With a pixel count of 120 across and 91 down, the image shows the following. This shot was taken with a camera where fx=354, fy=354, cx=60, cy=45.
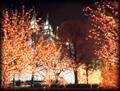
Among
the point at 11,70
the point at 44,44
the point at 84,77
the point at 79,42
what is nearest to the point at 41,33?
the point at 44,44

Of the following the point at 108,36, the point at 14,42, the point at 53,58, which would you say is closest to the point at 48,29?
the point at 53,58

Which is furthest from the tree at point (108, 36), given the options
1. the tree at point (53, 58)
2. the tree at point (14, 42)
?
the tree at point (53, 58)

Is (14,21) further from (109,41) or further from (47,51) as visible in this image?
(47,51)

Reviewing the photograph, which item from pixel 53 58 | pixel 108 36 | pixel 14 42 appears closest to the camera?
pixel 108 36

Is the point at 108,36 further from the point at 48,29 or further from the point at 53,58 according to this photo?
the point at 53,58

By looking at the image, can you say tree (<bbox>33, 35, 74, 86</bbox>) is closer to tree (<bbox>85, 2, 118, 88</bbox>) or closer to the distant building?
the distant building

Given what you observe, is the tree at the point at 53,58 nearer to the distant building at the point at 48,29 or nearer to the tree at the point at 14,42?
the distant building at the point at 48,29

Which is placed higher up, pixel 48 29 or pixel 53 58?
pixel 48 29

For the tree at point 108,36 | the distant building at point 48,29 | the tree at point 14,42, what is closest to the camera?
the tree at point 108,36

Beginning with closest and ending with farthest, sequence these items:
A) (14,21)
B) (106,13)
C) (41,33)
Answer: (106,13) < (14,21) < (41,33)

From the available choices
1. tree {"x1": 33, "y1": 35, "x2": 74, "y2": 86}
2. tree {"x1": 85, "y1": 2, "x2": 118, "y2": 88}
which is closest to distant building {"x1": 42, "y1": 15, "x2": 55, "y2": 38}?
tree {"x1": 33, "y1": 35, "x2": 74, "y2": 86}

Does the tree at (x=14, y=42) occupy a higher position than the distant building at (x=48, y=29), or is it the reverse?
the distant building at (x=48, y=29)

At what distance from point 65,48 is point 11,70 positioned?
10485 millimetres

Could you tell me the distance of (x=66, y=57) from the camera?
2756 cm
